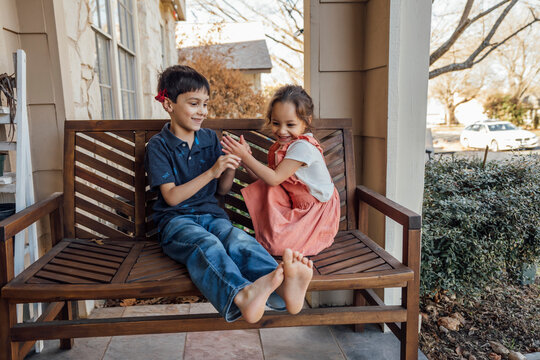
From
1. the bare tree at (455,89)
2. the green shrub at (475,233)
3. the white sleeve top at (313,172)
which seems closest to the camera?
the white sleeve top at (313,172)

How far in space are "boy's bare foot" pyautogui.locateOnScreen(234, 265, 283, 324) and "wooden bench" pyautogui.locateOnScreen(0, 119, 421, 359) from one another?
0.18 metres

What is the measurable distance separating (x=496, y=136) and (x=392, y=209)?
15.3 m

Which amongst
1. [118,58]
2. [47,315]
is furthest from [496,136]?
[47,315]

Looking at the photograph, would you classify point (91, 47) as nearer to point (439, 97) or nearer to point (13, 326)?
point (13, 326)

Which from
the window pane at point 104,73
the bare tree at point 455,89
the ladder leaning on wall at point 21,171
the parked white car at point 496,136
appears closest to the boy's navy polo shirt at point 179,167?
the ladder leaning on wall at point 21,171

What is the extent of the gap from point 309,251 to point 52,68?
1.54 m

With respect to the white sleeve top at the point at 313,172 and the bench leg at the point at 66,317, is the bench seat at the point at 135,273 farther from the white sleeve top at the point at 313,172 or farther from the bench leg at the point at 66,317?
the bench leg at the point at 66,317

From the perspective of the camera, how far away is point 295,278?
1.35 m

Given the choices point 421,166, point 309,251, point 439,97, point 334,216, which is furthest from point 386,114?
point 439,97

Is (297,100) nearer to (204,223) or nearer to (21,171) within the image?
(204,223)

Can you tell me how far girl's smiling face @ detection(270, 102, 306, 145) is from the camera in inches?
71.4

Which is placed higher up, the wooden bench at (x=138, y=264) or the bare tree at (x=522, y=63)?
the bare tree at (x=522, y=63)

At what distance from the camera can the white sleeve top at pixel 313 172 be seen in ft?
5.91

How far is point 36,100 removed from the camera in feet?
6.63
